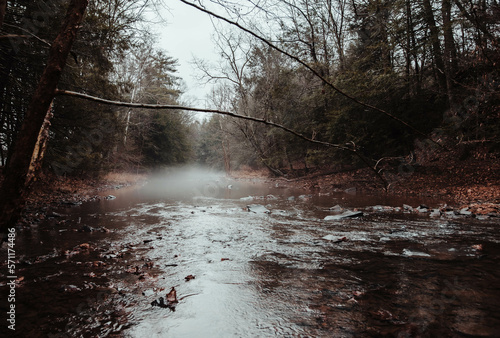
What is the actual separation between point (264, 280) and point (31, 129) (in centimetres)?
260

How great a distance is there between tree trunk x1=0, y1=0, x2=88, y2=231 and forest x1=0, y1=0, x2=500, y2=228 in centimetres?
6

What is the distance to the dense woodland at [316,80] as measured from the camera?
300 inches

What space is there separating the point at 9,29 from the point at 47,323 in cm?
823

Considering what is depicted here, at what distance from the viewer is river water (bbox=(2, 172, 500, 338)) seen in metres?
2.16

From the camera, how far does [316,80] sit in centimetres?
1711

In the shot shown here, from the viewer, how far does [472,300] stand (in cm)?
242

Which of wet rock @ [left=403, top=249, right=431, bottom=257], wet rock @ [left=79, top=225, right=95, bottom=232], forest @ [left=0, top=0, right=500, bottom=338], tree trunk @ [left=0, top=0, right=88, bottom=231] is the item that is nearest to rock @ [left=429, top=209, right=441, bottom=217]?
forest @ [left=0, top=0, right=500, bottom=338]

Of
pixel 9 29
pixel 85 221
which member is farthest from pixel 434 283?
pixel 9 29

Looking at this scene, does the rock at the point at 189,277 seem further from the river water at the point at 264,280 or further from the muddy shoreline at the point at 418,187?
the muddy shoreline at the point at 418,187

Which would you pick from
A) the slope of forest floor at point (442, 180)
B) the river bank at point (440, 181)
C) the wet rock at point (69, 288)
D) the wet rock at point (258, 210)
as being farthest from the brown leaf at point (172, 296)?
the river bank at point (440, 181)

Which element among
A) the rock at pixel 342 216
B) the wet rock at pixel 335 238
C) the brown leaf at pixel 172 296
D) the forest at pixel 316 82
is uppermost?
the forest at pixel 316 82

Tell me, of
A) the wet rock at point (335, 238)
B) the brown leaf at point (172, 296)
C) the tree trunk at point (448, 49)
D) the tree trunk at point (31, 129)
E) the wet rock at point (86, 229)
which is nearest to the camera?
the tree trunk at point (31, 129)

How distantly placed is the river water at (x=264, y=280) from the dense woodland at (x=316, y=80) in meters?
1.64

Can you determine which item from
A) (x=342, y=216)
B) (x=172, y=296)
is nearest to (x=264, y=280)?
(x=172, y=296)
